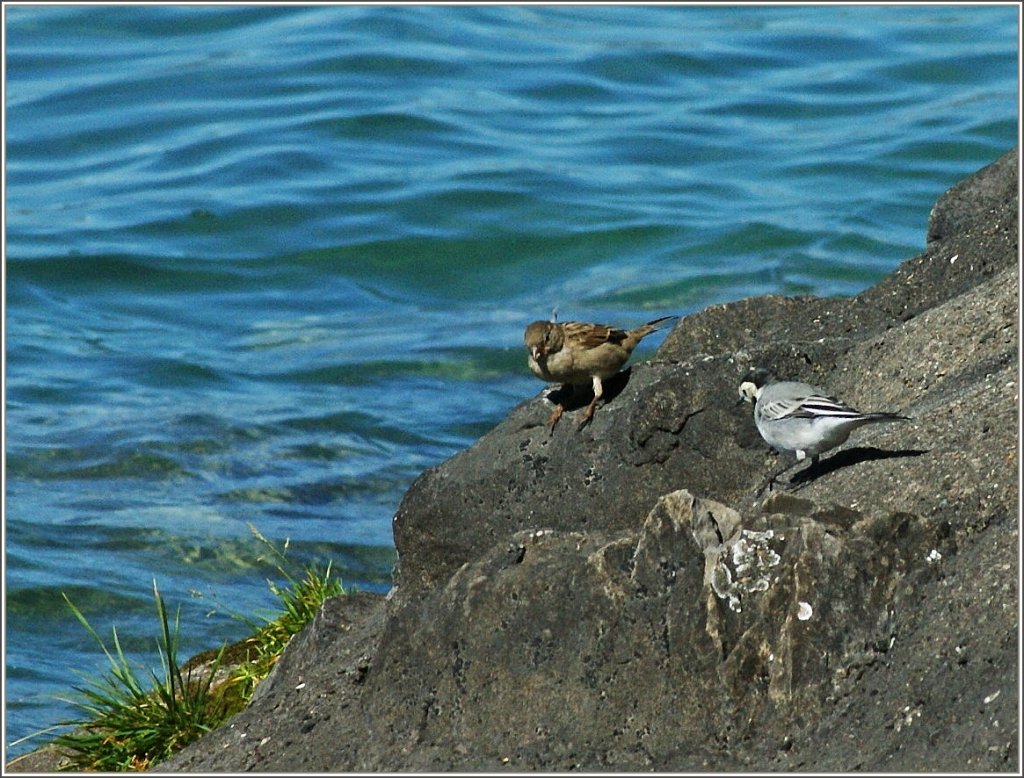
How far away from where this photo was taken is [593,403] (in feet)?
23.0

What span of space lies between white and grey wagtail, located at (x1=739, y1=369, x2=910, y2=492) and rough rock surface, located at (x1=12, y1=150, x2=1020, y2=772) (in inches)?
4.6

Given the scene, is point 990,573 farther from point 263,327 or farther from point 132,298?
point 132,298

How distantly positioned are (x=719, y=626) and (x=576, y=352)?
7.91 ft

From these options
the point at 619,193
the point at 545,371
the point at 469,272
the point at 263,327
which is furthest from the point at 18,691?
the point at 619,193

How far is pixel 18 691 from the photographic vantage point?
9.42 metres

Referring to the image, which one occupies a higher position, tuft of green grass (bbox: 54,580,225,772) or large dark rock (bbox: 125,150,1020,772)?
large dark rock (bbox: 125,150,1020,772)

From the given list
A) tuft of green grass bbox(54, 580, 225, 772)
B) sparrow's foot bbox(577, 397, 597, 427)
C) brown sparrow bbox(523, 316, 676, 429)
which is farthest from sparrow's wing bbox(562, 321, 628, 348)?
tuft of green grass bbox(54, 580, 225, 772)

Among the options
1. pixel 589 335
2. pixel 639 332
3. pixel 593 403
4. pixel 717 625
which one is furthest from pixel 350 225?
pixel 717 625

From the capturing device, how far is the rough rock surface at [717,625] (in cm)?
479

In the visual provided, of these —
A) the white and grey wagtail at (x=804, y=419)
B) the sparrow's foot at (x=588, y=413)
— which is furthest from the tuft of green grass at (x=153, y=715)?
the white and grey wagtail at (x=804, y=419)

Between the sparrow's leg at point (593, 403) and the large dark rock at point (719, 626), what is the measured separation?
0.76 ft

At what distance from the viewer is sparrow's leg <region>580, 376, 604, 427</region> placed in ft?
22.3

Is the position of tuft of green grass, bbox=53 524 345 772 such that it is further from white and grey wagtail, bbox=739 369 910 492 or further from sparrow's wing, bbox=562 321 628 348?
white and grey wagtail, bbox=739 369 910 492

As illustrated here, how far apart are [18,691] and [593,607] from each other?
5375 millimetres
